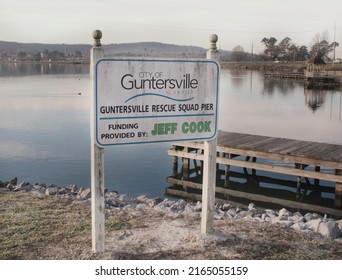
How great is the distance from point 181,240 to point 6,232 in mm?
2459

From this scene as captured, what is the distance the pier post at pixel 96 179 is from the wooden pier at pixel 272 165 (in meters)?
8.10

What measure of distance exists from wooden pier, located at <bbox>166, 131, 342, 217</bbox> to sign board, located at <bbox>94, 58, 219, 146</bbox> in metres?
6.93

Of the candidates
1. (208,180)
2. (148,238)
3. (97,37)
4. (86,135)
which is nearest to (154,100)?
(97,37)

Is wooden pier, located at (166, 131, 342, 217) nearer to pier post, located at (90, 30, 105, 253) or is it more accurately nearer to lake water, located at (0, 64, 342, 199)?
lake water, located at (0, 64, 342, 199)

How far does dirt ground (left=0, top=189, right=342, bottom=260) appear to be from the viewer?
5.75 metres

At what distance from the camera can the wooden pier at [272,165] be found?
12.6 metres

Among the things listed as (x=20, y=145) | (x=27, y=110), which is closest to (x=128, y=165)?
(x=20, y=145)

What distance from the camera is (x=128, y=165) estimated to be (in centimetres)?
1708

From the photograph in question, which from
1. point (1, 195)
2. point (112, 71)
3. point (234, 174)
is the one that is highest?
point (112, 71)

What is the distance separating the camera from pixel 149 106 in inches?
230

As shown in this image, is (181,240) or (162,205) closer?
(181,240)

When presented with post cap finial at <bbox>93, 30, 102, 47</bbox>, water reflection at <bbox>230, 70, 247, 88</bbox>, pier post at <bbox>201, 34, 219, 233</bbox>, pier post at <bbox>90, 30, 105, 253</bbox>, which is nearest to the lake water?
pier post at <bbox>201, 34, 219, 233</bbox>
